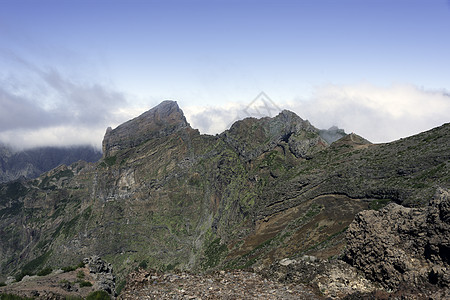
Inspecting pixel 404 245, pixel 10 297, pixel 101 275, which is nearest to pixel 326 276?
pixel 404 245

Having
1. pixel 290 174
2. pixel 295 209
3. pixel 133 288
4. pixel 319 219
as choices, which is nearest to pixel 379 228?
pixel 133 288

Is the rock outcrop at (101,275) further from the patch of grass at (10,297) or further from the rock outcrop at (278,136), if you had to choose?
the rock outcrop at (278,136)

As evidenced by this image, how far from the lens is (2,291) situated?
89.6 ft

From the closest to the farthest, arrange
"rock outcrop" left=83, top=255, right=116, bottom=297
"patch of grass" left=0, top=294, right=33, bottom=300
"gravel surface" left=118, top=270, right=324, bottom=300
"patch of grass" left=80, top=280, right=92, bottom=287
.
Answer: "gravel surface" left=118, top=270, right=324, bottom=300
"patch of grass" left=0, top=294, right=33, bottom=300
"patch of grass" left=80, top=280, right=92, bottom=287
"rock outcrop" left=83, top=255, right=116, bottom=297

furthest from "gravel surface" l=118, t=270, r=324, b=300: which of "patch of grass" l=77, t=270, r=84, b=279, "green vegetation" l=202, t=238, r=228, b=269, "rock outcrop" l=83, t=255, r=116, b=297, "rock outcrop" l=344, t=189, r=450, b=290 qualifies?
"green vegetation" l=202, t=238, r=228, b=269

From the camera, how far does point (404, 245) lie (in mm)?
25078

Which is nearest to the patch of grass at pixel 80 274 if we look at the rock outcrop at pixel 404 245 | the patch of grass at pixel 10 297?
the patch of grass at pixel 10 297

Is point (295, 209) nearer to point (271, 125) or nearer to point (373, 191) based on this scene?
point (373, 191)

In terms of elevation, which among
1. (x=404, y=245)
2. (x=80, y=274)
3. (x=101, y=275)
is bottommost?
(x=404, y=245)

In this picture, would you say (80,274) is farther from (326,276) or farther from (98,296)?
(326,276)

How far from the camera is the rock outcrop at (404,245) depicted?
22234 millimetres

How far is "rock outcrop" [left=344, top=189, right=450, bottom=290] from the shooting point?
2223 centimetres

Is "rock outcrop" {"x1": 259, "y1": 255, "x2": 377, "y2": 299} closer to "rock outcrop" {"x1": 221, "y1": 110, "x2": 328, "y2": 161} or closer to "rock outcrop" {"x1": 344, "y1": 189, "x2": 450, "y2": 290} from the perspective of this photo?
"rock outcrop" {"x1": 344, "y1": 189, "x2": 450, "y2": 290}

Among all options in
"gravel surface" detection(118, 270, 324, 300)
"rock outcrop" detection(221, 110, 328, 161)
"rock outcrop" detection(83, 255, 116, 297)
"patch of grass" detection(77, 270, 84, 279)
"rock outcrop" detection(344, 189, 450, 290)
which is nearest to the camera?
"rock outcrop" detection(344, 189, 450, 290)
